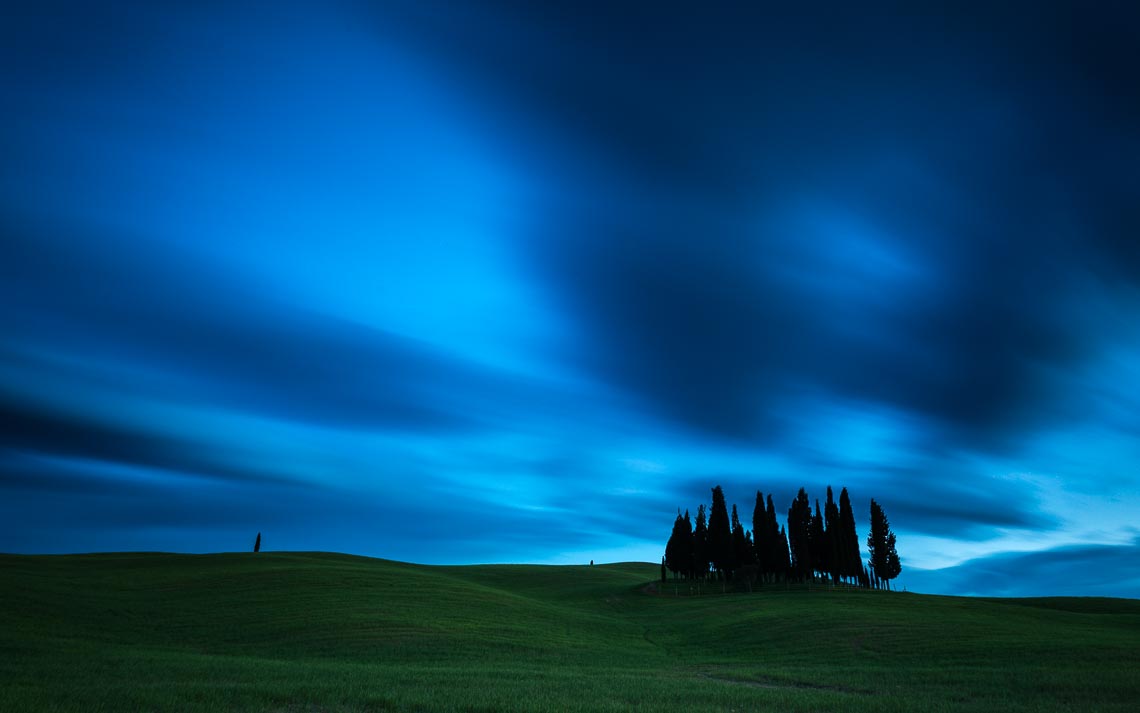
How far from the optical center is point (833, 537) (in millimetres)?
102188

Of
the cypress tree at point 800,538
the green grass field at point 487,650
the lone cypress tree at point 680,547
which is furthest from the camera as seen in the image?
the lone cypress tree at point 680,547

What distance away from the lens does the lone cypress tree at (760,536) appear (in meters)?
104

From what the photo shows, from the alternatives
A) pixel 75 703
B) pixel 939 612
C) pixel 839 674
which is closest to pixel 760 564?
pixel 939 612

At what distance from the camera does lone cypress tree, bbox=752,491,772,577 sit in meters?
104

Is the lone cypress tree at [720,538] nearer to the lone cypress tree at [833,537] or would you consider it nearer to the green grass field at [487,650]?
the lone cypress tree at [833,537]

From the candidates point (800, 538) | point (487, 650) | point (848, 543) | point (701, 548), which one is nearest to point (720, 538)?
point (701, 548)

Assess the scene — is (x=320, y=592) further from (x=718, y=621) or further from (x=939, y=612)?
(x=939, y=612)

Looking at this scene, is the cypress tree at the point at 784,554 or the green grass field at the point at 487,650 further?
the cypress tree at the point at 784,554

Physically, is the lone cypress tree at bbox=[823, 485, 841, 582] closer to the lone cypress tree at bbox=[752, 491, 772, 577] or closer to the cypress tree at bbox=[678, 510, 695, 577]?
the lone cypress tree at bbox=[752, 491, 772, 577]

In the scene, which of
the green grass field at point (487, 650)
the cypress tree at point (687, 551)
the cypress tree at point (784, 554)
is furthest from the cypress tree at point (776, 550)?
the green grass field at point (487, 650)

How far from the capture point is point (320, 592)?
55031 mm

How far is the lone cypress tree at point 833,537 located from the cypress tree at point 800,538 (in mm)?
2843

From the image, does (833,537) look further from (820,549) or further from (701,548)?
(701,548)

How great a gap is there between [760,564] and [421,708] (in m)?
97.2
